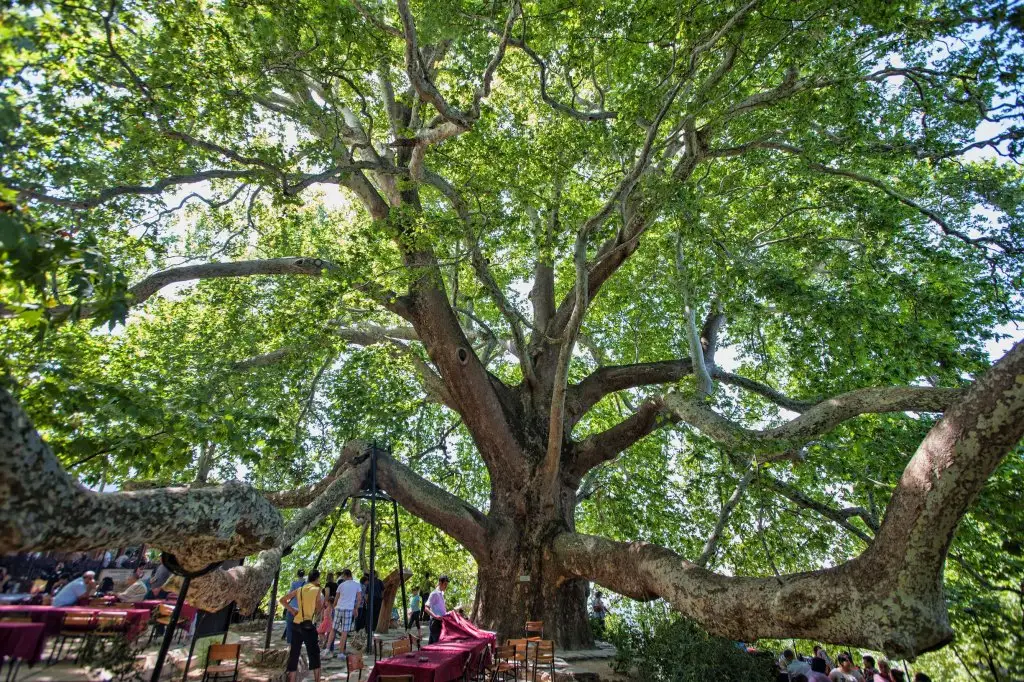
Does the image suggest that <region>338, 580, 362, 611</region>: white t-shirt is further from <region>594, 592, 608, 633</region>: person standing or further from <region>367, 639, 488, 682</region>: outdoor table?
<region>594, 592, 608, 633</region>: person standing

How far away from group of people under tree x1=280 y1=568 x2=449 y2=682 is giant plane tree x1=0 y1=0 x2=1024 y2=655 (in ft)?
2.69

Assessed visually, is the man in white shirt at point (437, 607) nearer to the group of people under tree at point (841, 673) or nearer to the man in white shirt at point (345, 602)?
the man in white shirt at point (345, 602)

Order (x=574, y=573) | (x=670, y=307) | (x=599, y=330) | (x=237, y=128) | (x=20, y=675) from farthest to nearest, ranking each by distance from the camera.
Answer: (x=599, y=330), (x=670, y=307), (x=574, y=573), (x=237, y=128), (x=20, y=675)

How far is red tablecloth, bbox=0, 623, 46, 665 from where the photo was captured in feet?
20.0

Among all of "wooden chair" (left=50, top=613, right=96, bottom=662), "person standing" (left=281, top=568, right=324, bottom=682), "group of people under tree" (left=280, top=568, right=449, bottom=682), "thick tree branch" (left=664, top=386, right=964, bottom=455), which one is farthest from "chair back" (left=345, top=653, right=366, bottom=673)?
"thick tree branch" (left=664, top=386, right=964, bottom=455)

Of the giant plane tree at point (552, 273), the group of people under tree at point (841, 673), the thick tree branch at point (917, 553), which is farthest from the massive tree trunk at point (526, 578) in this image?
the thick tree branch at point (917, 553)

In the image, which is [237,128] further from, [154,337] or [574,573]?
[574,573]

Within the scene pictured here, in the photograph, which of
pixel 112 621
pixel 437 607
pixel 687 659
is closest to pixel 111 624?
pixel 112 621

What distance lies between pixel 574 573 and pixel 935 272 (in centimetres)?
726

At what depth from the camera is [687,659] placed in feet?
22.1

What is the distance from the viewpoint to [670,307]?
12234 mm

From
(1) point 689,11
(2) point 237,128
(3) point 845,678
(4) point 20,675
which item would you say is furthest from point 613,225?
(4) point 20,675

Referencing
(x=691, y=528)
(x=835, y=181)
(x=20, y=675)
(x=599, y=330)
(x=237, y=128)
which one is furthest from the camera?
(x=599, y=330)

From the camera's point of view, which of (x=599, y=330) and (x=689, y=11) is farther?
(x=599, y=330)
